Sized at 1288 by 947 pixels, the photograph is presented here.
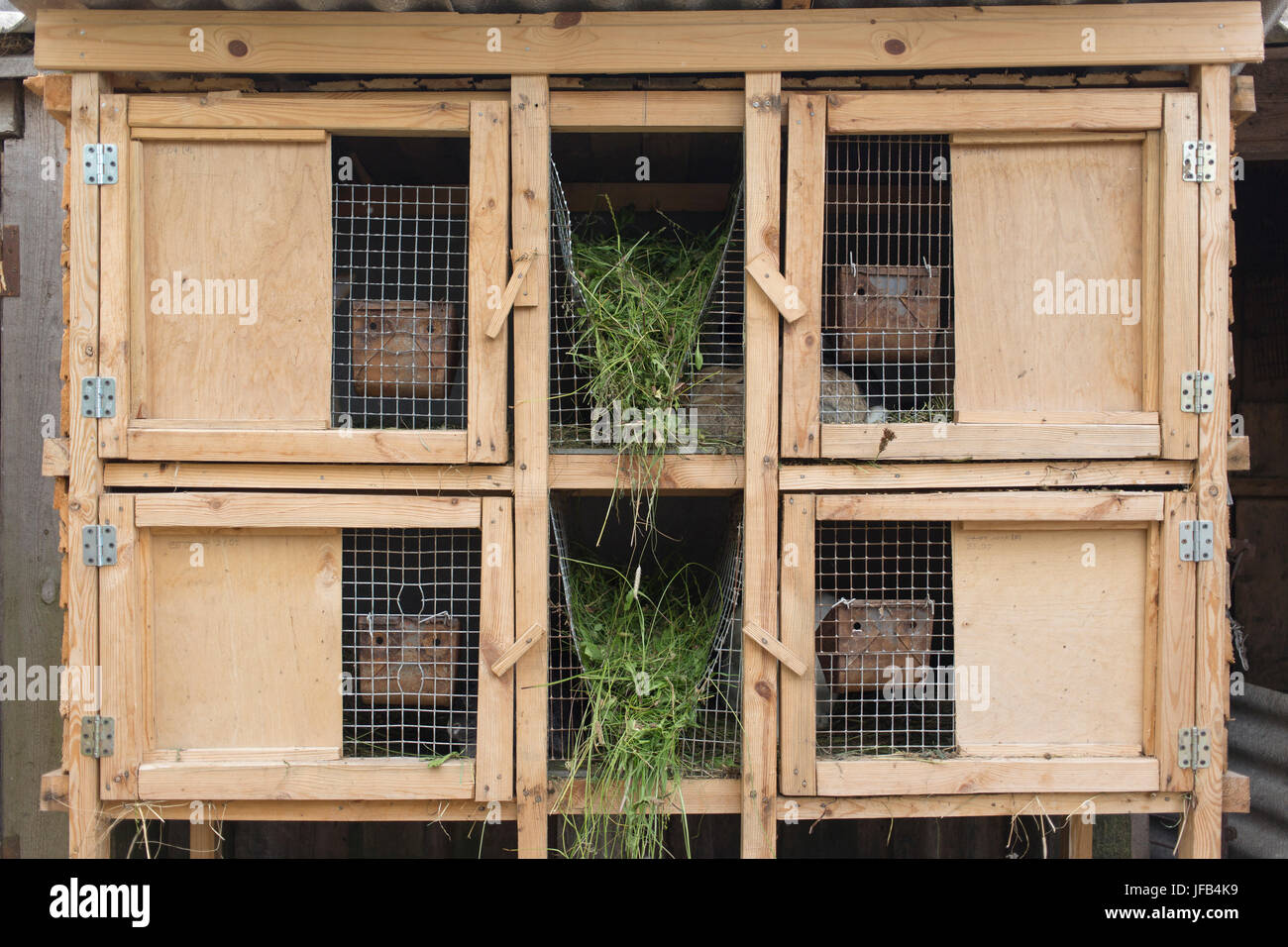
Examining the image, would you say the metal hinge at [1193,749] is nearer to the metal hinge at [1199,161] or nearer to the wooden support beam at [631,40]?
the metal hinge at [1199,161]

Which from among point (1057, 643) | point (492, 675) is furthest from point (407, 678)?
point (1057, 643)

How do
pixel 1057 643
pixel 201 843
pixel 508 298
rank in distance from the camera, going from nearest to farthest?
pixel 508 298 → pixel 1057 643 → pixel 201 843

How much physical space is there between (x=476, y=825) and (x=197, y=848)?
102cm

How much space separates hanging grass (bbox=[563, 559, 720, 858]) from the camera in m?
2.10

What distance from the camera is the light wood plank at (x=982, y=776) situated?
6.95 feet

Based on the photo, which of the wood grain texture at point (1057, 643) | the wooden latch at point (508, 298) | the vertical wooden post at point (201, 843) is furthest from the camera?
the vertical wooden post at point (201, 843)

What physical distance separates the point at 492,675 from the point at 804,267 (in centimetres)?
132

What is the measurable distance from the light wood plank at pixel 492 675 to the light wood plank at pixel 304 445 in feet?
0.64

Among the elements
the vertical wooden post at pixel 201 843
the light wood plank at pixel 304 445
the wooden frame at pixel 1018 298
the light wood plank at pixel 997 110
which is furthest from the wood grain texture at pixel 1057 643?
the vertical wooden post at pixel 201 843

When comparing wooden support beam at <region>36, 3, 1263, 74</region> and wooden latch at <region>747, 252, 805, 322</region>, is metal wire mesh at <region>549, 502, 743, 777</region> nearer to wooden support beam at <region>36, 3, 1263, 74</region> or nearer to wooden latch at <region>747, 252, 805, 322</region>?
wooden latch at <region>747, 252, 805, 322</region>

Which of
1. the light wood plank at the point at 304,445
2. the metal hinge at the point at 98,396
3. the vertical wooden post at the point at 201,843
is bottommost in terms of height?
the vertical wooden post at the point at 201,843

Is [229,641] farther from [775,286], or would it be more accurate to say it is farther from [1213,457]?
[1213,457]

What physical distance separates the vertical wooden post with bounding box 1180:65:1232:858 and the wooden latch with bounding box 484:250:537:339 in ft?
5.68

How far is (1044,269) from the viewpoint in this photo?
2.13 metres
